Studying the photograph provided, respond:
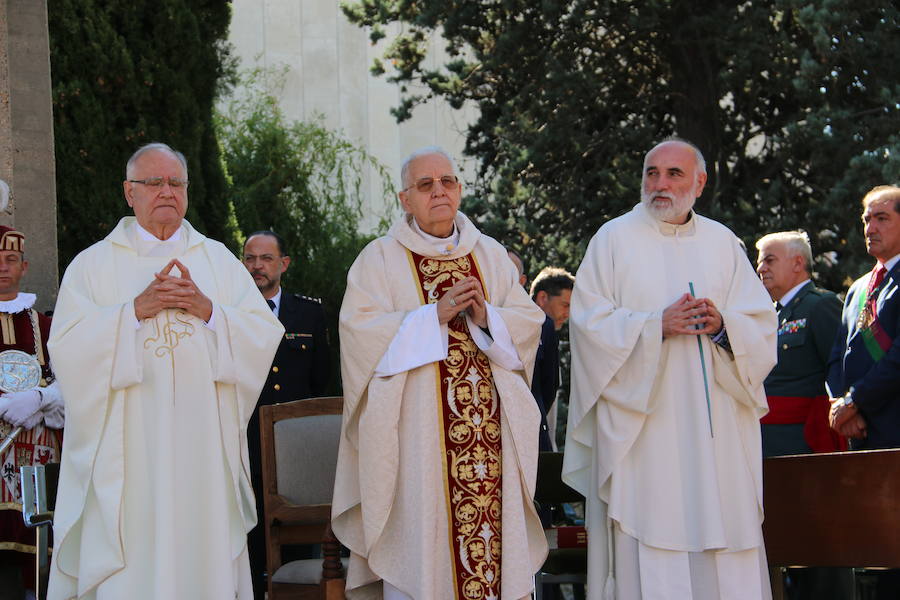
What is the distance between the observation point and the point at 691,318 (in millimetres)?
5836

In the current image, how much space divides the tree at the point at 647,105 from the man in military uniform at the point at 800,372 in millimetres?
4648

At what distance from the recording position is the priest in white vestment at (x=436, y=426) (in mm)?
5473

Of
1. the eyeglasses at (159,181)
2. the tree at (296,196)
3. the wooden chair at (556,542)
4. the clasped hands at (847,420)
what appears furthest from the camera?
the tree at (296,196)

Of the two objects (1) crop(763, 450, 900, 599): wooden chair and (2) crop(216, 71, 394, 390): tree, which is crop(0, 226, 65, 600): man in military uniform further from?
(2) crop(216, 71, 394, 390): tree

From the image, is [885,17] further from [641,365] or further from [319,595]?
[319,595]

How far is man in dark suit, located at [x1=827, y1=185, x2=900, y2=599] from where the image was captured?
255 inches

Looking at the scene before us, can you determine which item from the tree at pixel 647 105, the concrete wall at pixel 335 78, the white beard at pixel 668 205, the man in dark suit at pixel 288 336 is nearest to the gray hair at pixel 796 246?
the white beard at pixel 668 205

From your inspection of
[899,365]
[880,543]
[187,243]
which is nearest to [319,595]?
[187,243]

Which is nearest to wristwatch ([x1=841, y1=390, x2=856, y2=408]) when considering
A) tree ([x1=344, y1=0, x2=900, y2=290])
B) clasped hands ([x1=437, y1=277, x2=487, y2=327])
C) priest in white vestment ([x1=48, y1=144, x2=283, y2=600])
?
clasped hands ([x1=437, y1=277, x2=487, y2=327])

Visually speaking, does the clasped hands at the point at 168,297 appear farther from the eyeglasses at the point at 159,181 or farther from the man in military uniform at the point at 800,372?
the man in military uniform at the point at 800,372

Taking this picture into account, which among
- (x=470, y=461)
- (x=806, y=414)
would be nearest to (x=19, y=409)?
(x=470, y=461)

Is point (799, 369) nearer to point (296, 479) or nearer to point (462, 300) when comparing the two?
point (462, 300)

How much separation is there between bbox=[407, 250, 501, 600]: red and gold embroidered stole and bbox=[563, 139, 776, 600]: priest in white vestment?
0.61 m

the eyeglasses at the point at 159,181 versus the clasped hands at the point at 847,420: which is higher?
the eyeglasses at the point at 159,181
